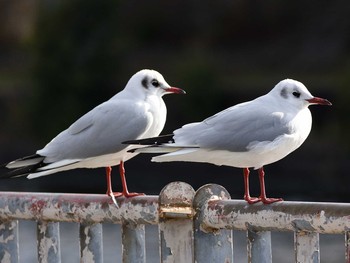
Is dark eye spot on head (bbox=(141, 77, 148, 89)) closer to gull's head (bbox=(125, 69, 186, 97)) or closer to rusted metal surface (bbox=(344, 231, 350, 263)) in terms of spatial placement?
gull's head (bbox=(125, 69, 186, 97))

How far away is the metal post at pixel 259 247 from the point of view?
3170mm

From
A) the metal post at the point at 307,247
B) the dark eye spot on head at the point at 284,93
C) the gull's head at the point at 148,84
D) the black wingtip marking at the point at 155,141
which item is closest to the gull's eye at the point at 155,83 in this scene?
the gull's head at the point at 148,84

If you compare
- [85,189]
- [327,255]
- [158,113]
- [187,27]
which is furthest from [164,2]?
[158,113]

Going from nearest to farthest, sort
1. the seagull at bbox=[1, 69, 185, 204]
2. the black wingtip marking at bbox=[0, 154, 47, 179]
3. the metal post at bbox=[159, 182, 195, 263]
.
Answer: the metal post at bbox=[159, 182, 195, 263] < the black wingtip marking at bbox=[0, 154, 47, 179] < the seagull at bbox=[1, 69, 185, 204]

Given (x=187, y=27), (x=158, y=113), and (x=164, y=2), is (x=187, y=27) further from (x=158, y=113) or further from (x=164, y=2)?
(x=158, y=113)

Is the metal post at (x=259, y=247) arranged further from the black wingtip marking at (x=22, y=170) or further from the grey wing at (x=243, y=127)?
the black wingtip marking at (x=22, y=170)

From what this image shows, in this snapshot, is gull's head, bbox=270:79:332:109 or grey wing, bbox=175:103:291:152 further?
gull's head, bbox=270:79:332:109

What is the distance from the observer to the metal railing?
10.1 feet

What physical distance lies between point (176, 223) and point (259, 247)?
337mm

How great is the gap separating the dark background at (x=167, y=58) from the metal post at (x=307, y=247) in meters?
25.1

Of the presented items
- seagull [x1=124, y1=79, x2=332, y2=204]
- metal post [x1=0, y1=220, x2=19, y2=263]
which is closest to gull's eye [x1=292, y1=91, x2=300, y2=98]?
seagull [x1=124, y1=79, x2=332, y2=204]

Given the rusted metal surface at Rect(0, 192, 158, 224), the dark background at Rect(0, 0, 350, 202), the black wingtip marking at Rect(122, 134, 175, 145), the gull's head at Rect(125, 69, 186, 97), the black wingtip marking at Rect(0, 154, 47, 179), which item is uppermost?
the dark background at Rect(0, 0, 350, 202)

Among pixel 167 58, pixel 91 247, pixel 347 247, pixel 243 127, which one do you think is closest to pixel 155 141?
pixel 243 127

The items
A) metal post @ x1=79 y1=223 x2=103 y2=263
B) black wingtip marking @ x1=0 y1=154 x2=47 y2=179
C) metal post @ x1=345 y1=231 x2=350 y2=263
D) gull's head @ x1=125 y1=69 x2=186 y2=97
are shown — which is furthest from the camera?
gull's head @ x1=125 y1=69 x2=186 y2=97
